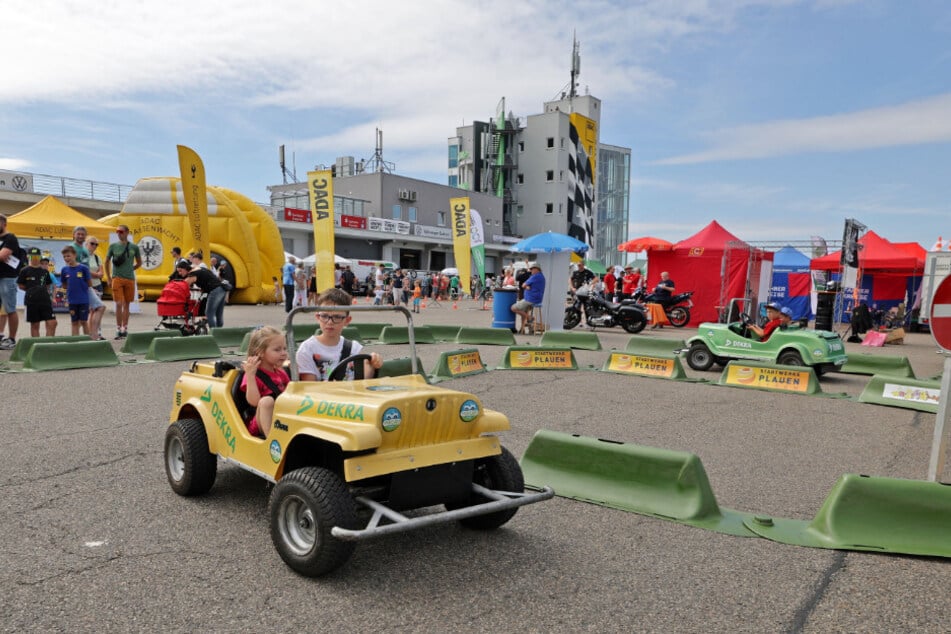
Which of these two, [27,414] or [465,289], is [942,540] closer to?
[27,414]

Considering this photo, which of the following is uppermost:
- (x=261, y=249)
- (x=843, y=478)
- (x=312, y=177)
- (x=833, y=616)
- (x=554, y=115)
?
(x=554, y=115)

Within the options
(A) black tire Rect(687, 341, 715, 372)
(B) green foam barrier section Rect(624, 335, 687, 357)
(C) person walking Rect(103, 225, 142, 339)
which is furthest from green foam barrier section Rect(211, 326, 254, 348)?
(A) black tire Rect(687, 341, 715, 372)

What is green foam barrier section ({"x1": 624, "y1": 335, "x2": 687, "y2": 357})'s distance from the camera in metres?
11.5

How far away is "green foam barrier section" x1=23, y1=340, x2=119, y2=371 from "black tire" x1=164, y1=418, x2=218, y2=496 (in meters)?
6.09

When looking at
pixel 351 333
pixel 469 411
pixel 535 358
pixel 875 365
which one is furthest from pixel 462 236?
pixel 469 411

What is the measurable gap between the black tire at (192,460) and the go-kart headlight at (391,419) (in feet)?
5.31

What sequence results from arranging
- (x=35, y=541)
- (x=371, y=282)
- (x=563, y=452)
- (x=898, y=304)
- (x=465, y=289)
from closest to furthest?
(x=35, y=541) → (x=563, y=452) → (x=898, y=304) → (x=465, y=289) → (x=371, y=282)

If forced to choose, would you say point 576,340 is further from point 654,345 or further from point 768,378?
point 768,378

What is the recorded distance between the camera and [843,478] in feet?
12.2

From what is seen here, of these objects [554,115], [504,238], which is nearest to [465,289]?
[504,238]

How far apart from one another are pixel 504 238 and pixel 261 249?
38.0 m

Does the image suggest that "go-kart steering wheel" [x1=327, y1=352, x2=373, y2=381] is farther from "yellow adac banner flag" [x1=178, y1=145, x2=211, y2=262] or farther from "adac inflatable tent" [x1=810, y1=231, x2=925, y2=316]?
"adac inflatable tent" [x1=810, y1=231, x2=925, y2=316]

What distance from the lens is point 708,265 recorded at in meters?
19.7

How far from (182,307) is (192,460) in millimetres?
9124
